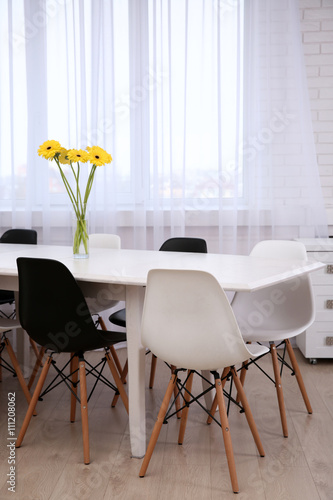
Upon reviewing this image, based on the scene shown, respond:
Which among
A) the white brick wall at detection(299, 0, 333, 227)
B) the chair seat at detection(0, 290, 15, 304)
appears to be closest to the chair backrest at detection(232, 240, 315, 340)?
the white brick wall at detection(299, 0, 333, 227)

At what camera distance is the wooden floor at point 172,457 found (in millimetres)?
2197

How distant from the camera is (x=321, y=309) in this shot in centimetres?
384

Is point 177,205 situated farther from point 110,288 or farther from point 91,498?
point 91,498

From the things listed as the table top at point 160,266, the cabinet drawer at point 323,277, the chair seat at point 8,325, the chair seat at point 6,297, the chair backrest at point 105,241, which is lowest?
the chair seat at point 6,297

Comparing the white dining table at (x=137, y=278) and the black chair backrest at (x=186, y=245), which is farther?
the black chair backrest at (x=186, y=245)

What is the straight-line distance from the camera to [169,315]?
7.20 ft

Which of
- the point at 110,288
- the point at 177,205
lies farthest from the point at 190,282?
the point at 177,205

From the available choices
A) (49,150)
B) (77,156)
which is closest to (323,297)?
(77,156)

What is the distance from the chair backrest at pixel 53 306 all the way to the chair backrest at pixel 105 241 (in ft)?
3.82

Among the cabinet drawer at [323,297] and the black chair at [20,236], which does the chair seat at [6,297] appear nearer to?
the black chair at [20,236]

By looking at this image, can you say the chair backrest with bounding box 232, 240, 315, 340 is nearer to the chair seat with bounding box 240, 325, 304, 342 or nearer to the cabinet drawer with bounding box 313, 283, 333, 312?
the chair seat with bounding box 240, 325, 304, 342

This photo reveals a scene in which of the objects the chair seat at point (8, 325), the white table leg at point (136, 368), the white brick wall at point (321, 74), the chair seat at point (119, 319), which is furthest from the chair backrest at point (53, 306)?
the white brick wall at point (321, 74)

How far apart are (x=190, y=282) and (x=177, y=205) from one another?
2.26 m

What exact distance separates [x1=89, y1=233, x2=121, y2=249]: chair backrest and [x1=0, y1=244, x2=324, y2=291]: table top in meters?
0.23
